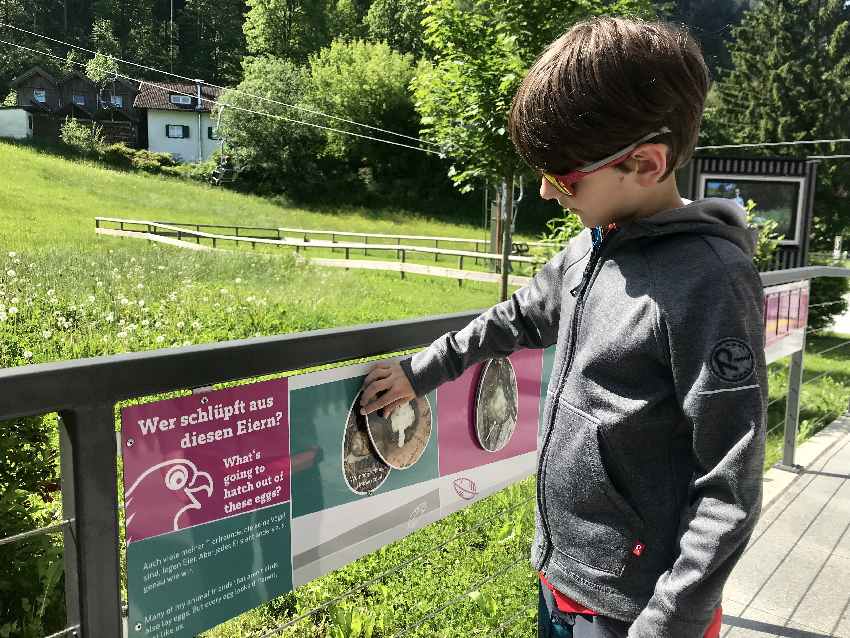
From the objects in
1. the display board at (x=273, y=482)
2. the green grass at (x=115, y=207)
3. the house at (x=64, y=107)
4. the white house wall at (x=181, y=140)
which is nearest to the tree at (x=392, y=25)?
the white house wall at (x=181, y=140)

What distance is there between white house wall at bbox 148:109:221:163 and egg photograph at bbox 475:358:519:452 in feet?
211

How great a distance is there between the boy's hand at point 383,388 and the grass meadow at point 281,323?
1.46ft

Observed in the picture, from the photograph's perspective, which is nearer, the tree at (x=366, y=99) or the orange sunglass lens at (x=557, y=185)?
the orange sunglass lens at (x=557, y=185)

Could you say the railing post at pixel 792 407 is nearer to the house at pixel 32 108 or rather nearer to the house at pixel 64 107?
the house at pixel 32 108

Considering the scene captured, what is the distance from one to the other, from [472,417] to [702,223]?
906mm

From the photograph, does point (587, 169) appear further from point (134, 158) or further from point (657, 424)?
point (134, 158)

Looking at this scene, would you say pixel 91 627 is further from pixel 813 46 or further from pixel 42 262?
pixel 813 46

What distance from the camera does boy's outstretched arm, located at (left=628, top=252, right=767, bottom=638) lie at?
3.75 feet

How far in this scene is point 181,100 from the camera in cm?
6556

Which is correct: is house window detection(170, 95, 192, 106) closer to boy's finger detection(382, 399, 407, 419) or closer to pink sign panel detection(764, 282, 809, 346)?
pink sign panel detection(764, 282, 809, 346)

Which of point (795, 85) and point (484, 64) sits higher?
point (795, 85)

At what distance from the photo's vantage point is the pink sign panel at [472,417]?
1944 mm

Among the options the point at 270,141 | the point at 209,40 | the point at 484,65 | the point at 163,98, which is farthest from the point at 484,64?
the point at 209,40

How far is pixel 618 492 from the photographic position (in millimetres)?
1275
